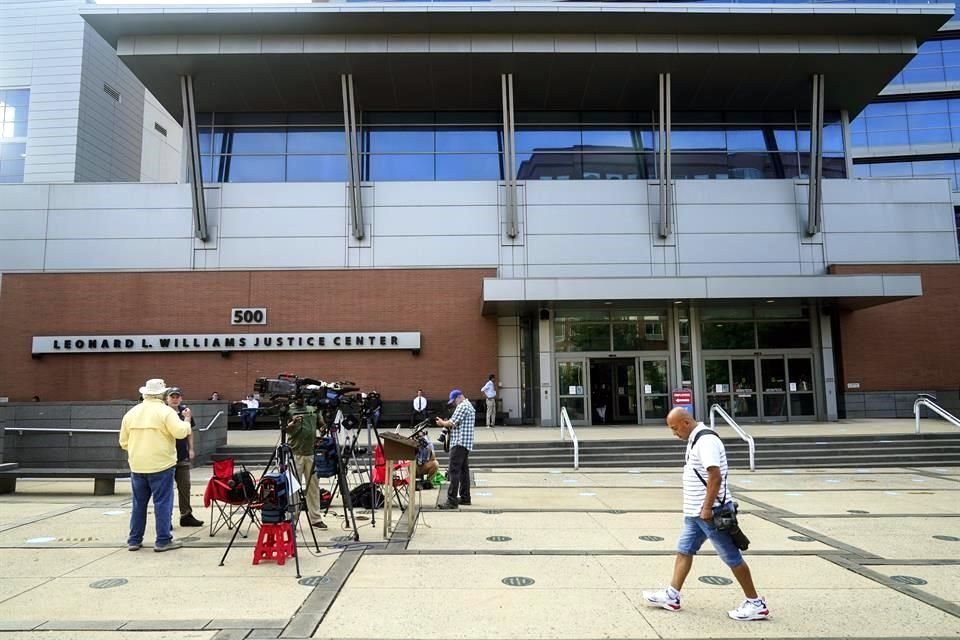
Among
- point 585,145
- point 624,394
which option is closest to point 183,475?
point 624,394

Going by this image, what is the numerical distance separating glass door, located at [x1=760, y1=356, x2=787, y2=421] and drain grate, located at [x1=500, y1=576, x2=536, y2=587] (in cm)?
1825

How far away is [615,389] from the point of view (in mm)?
21484

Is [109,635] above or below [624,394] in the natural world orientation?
below

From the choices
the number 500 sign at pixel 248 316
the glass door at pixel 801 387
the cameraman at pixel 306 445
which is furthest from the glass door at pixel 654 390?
the cameraman at pixel 306 445

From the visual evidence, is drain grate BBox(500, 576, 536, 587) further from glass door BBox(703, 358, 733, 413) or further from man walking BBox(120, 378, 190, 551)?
glass door BBox(703, 358, 733, 413)

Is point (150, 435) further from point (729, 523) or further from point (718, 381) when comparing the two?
point (718, 381)

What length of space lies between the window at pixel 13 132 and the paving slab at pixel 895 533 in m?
34.4

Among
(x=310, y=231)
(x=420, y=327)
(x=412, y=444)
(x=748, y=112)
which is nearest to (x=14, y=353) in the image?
(x=310, y=231)

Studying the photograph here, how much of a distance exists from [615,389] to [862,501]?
11424 mm

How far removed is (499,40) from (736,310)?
1199 centimetres

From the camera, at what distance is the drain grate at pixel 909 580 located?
5.71 meters

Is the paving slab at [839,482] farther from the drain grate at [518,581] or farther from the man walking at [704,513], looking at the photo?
the man walking at [704,513]

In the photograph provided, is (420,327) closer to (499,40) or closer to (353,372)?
(353,372)

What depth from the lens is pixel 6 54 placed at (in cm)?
3036
